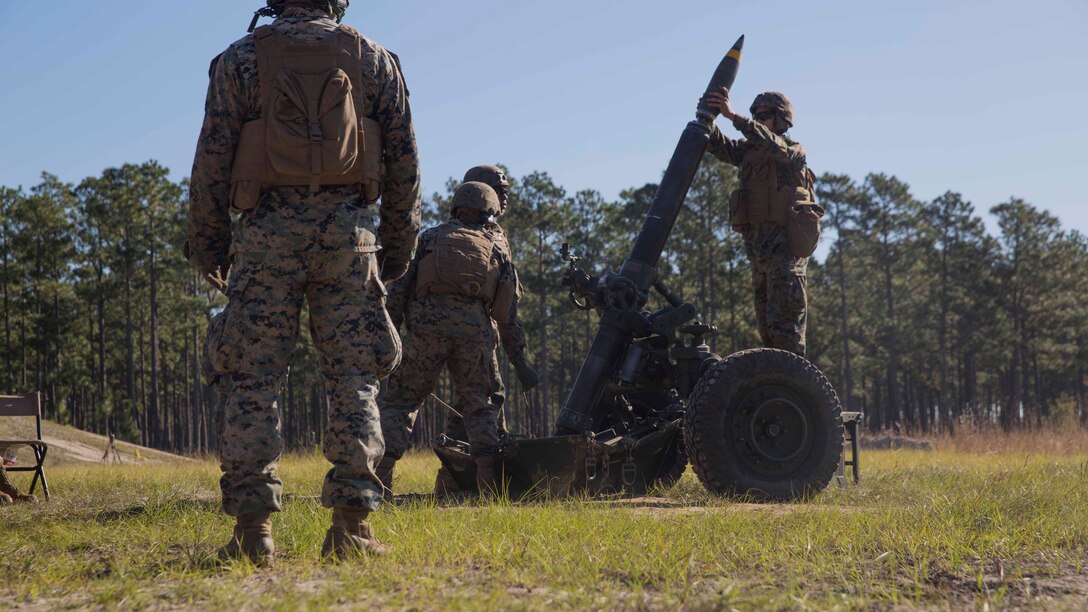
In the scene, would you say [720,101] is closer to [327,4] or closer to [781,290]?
[781,290]

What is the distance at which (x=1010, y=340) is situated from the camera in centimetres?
4791

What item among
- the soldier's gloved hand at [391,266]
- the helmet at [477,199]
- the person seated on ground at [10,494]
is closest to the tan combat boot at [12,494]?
the person seated on ground at [10,494]

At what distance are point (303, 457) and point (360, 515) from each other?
9051 mm

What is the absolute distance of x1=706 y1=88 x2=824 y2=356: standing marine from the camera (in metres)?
7.27

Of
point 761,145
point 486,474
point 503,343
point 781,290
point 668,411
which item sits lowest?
point 486,474

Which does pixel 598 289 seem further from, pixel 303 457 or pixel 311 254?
pixel 303 457

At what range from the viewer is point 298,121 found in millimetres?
3703

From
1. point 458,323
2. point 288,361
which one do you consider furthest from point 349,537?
point 458,323

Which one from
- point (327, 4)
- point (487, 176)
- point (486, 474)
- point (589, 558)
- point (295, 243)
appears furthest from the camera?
point (487, 176)

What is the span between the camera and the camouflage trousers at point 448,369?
6535 mm

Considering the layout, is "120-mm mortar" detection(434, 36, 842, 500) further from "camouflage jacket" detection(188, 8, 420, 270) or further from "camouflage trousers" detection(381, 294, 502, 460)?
"camouflage jacket" detection(188, 8, 420, 270)

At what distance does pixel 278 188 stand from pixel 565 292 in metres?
42.9

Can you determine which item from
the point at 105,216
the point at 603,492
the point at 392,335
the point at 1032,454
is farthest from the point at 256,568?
the point at 105,216

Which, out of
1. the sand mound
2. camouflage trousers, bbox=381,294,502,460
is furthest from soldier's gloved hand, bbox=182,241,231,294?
the sand mound
